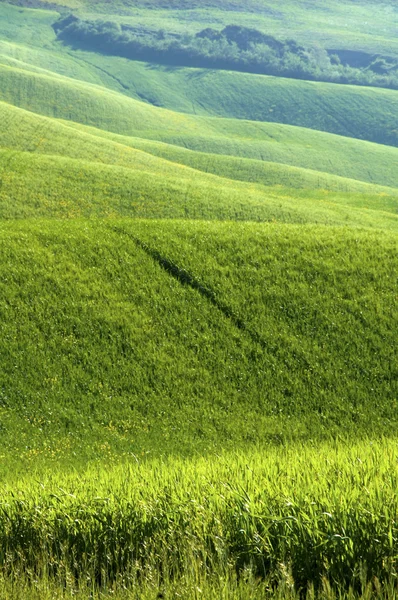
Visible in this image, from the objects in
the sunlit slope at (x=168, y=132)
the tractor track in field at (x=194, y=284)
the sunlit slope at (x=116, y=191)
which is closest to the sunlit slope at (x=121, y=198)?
the sunlit slope at (x=116, y=191)

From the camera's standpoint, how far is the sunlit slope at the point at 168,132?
158 m

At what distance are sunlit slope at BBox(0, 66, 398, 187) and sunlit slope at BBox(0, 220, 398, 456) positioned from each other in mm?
125404

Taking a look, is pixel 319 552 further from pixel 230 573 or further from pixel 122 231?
pixel 122 231

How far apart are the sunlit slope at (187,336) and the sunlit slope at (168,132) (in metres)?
125

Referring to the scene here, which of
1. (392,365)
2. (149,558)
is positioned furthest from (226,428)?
(149,558)

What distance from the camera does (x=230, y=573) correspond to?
27.2ft

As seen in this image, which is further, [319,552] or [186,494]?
[186,494]

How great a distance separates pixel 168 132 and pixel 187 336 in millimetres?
150437

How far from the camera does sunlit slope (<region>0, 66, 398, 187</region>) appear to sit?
15775 centimetres

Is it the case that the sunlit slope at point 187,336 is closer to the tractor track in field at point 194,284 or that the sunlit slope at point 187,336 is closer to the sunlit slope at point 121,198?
the tractor track in field at point 194,284

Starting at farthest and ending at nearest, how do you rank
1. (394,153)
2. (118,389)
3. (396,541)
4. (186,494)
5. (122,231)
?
(394,153)
(122,231)
(118,389)
(186,494)
(396,541)

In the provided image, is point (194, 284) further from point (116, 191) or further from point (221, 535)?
point (116, 191)

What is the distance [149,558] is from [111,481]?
4.46 metres

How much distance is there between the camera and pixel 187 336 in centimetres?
2850
